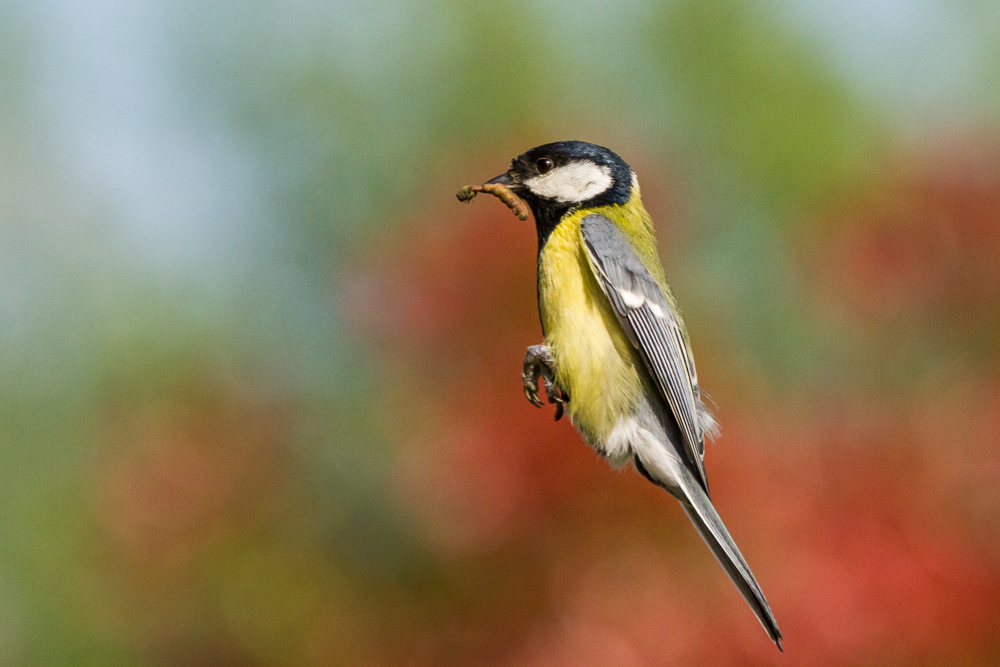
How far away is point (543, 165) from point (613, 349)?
516 mm

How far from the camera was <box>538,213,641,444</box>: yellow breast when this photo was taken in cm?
222

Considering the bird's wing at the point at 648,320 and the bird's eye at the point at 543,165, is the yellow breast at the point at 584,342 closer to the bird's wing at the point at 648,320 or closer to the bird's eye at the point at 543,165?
the bird's wing at the point at 648,320

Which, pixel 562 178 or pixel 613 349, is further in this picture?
pixel 562 178

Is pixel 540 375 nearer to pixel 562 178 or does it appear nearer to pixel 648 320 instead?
pixel 648 320

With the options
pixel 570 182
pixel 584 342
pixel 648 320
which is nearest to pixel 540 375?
pixel 584 342

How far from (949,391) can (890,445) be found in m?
1.10

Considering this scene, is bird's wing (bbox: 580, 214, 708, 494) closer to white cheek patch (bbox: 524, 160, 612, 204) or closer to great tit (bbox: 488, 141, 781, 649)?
great tit (bbox: 488, 141, 781, 649)

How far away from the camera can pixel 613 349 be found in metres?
2.27

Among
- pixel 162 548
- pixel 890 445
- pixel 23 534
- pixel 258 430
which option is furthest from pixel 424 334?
pixel 23 534

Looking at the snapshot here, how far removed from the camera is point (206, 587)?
588cm

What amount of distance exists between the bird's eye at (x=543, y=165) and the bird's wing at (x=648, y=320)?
202mm

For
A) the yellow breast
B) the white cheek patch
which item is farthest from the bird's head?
the yellow breast

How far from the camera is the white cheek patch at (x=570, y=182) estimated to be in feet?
7.92

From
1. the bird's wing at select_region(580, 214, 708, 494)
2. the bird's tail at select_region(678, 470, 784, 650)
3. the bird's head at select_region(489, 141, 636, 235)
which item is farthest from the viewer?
the bird's head at select_region(489, 141, 636, 235)
